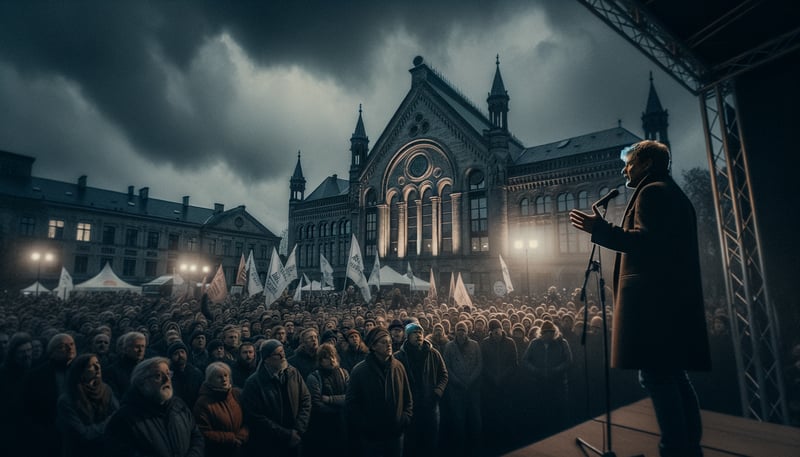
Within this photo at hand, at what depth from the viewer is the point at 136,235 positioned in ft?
144

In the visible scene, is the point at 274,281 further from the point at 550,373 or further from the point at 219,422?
the point at 219,422

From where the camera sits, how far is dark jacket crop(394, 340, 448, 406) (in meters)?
5.64

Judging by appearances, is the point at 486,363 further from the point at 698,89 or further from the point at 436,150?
the point at 436,150

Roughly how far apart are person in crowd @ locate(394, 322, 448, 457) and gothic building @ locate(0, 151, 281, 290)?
34909 millimetres

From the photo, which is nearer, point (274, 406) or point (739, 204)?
point (274, 406)

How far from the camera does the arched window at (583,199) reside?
27.1 m

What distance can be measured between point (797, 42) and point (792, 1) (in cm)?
64

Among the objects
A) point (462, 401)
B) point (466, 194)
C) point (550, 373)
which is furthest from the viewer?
point (466, 194)

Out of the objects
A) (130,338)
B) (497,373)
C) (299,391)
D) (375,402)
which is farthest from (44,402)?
(497,373)

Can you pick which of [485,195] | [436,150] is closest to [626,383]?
[485,195]

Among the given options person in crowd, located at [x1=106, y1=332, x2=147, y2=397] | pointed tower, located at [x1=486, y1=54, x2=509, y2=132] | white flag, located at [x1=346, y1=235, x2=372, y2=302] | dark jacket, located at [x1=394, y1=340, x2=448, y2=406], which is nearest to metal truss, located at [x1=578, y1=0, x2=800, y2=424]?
dark jacket, located at [x1=394, y1=340, x2=448, y2=406]

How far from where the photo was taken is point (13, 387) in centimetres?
495

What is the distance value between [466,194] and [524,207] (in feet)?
16.4

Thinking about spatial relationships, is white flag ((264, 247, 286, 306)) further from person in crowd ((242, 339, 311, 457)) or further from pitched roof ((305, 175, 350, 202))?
pitched roof ((305, 175, 350, 202))
